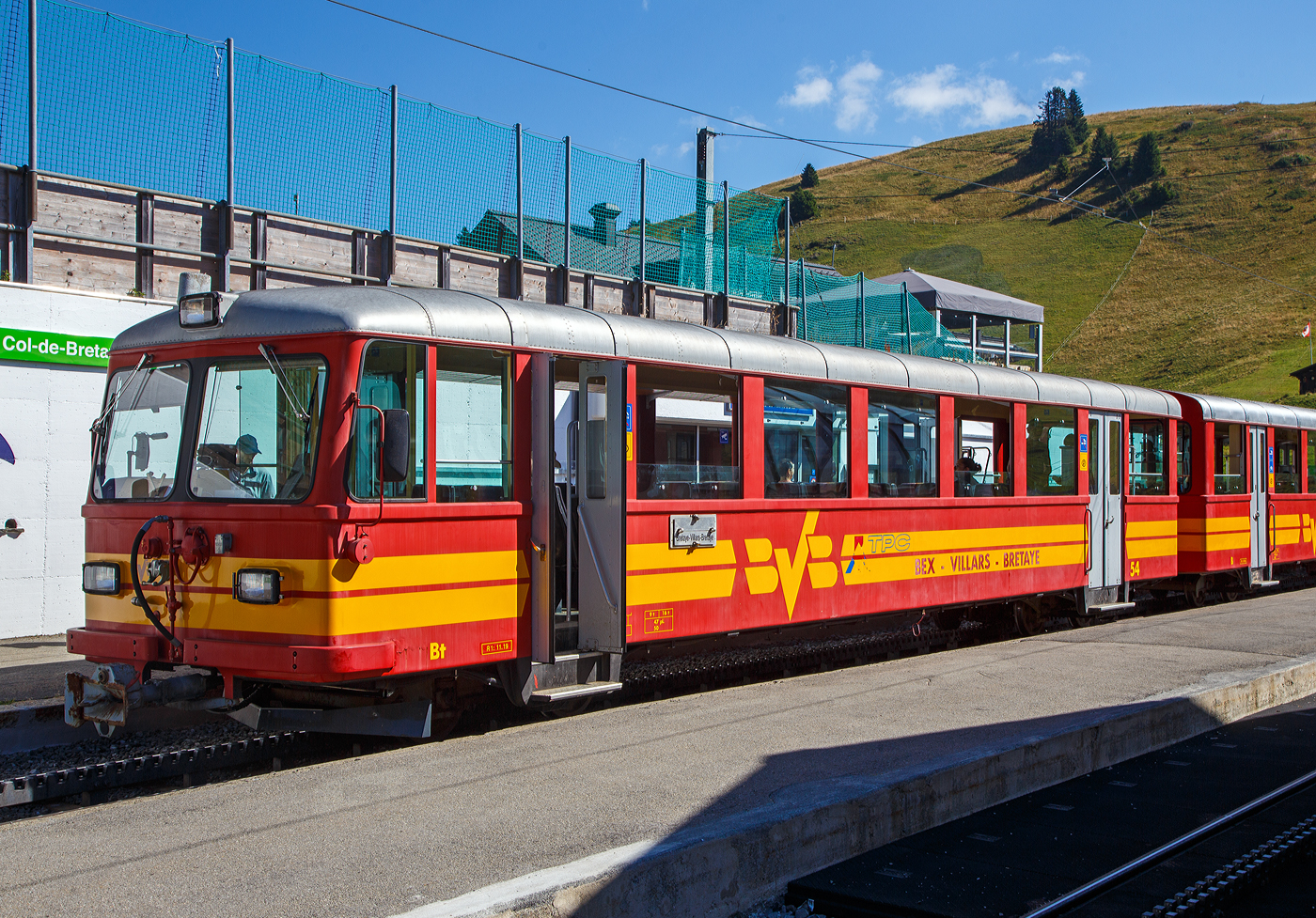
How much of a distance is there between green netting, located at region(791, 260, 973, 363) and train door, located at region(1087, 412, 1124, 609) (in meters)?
5.94

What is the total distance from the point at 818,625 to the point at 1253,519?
34.3ft

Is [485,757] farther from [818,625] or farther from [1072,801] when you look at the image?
[818,625]

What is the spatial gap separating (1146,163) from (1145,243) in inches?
710

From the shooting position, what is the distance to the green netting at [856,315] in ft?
66.8

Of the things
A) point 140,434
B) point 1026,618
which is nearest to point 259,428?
point 140,434

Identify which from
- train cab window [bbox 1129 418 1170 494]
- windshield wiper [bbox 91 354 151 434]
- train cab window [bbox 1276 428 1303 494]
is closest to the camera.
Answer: windshield wiper [bbox 91 354 151 434]

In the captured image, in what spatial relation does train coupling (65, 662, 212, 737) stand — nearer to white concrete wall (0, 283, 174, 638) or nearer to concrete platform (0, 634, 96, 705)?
concrete platform (0, 634, 96, 705)

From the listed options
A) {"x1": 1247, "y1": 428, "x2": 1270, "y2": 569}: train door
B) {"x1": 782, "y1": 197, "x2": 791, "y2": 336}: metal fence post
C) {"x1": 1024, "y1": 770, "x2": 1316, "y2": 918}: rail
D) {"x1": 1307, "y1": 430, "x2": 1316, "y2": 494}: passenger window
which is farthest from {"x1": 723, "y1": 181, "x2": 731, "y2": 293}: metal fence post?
{"x1": 1024, "y1": 770, "x2": 1316, "y2": 918}: rail

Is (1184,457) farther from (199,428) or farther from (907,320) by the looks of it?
(199,428)

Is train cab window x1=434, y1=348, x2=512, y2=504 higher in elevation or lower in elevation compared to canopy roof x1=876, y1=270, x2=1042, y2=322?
lower

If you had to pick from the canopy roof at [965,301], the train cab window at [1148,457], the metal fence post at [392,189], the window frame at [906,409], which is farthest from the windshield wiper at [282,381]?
the canopy roof at [965,301]

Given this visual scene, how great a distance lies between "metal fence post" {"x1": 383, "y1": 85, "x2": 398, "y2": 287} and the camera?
45.3 feet

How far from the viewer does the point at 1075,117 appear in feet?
452

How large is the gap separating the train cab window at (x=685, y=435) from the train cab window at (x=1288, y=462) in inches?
506
